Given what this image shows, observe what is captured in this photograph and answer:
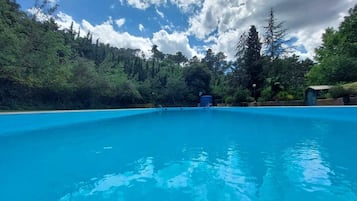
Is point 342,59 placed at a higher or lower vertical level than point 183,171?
higher

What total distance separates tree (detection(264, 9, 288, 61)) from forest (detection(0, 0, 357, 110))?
9 cm

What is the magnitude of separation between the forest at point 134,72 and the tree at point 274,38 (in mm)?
87

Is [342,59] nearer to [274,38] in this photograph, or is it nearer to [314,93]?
[314,93]

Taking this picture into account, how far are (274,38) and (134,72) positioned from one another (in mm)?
17526

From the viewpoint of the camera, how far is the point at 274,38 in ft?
67.1

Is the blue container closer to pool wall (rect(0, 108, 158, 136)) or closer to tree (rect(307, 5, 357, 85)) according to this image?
tree (rect(307, 5, 357, 85))

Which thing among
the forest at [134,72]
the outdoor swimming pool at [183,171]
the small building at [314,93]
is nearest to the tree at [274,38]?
the forest at [134,72]

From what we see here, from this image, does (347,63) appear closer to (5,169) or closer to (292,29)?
(292,29)

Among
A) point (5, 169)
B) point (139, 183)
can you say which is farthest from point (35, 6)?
point (139, 183)

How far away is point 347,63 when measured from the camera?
1349 centimetres

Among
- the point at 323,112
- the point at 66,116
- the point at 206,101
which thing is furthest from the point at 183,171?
the point at 206,101

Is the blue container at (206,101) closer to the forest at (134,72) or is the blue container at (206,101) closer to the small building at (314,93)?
the forest at (134,72)

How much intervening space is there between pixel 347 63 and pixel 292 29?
703 centimetres

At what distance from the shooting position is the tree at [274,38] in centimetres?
2021
